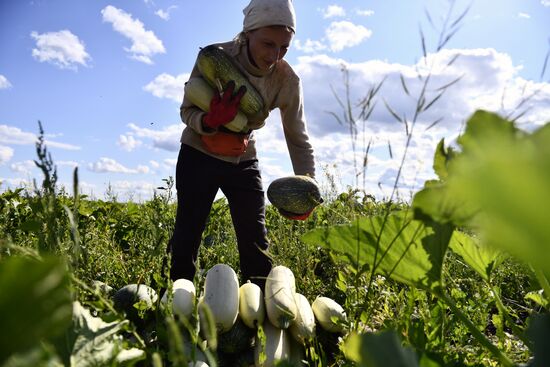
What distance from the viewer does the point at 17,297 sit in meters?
A: 0.39

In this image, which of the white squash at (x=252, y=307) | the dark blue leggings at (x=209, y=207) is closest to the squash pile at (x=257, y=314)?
the white squash at (x=252, y=307)

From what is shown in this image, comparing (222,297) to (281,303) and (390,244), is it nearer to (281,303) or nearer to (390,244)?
(281,303)

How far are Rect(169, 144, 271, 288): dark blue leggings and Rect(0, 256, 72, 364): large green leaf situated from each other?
3264mm

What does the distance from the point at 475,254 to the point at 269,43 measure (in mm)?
2817

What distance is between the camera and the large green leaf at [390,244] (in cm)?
109

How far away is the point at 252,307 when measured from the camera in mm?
2605

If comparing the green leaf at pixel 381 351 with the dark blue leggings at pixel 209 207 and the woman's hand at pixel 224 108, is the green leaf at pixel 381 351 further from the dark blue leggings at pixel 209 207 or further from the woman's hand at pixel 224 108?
the dark blue leggings at pixel 209 207

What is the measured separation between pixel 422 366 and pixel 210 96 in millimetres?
3206

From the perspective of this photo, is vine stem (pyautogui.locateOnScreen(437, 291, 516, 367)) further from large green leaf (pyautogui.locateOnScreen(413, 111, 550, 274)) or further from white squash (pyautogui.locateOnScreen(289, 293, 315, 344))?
white squash (pyautogui.locateOnScreen(289, 293, 315, 344))

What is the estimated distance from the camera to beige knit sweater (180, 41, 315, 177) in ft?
12.7

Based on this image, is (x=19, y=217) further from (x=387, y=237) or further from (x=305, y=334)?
(x=387, y=237)

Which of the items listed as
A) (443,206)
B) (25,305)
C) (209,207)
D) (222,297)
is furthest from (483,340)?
(209,207)

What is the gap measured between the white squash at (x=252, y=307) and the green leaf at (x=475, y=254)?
1.54 meters

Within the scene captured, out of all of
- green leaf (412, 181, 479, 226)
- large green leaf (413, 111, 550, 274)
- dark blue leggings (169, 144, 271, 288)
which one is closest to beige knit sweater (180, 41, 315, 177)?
dark blue leggings (169, 144, 271, 288)
